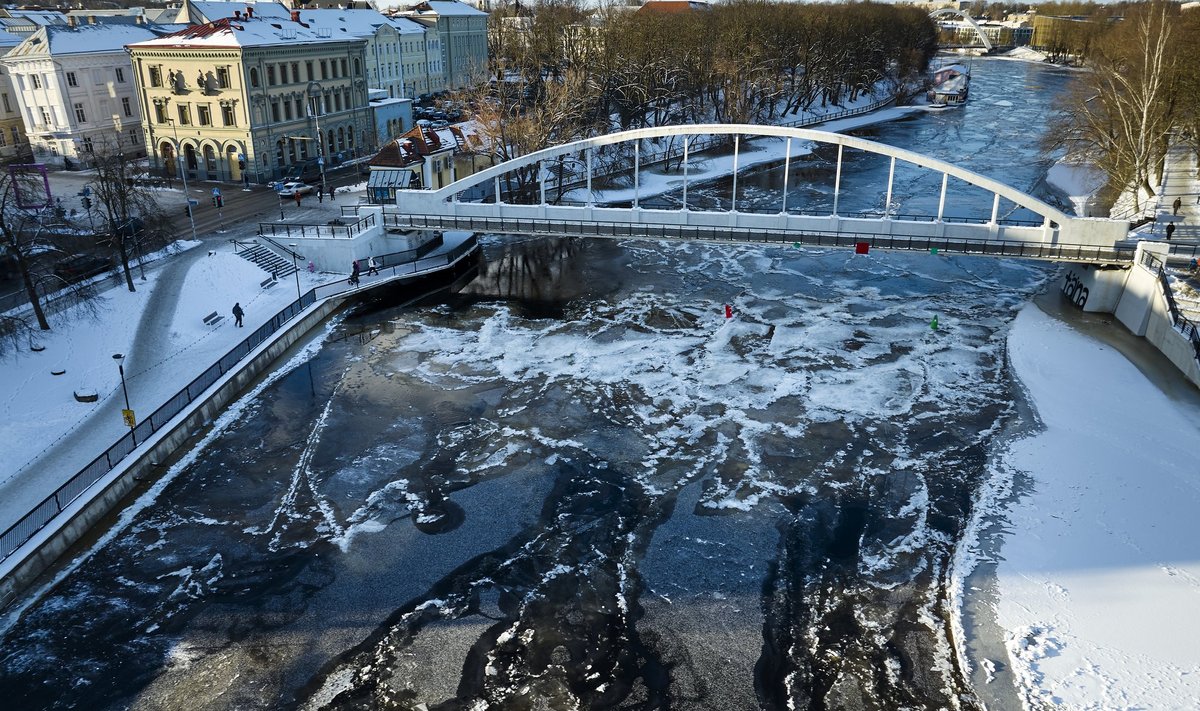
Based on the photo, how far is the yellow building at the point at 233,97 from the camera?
179ft

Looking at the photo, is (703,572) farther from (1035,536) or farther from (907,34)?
(907,34)

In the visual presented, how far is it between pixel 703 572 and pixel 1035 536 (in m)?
8.40

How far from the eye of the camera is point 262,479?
79.3 ft

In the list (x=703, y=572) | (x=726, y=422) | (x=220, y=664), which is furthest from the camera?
(x=726, y=422)

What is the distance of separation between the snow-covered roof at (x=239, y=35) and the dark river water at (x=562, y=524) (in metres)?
27.7

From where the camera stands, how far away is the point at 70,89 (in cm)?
6062

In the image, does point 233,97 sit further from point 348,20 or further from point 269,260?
point 348,20

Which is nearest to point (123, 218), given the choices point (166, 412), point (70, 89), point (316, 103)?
point (166, 412)

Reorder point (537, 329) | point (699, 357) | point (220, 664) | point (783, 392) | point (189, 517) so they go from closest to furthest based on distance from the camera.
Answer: point (220, 664)
point (189, 517)
point (783, 392)
point (699, 357)
point (537, 329)

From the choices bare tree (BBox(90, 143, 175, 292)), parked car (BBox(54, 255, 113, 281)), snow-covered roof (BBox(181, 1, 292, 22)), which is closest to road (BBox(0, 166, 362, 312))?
bare tree (BBox(90, 143, 175, 292))

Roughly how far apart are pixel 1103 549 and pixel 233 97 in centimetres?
5383

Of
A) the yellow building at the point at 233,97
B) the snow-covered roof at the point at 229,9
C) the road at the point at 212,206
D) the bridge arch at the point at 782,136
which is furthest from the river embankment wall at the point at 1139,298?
the snow-covered roof at the point at 229,9

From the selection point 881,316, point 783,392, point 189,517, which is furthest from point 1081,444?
point 189,517

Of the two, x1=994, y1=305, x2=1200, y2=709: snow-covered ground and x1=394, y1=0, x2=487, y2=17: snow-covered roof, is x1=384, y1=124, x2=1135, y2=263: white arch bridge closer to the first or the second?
x1=994, y1=305, x2=1200, y2=709: snow-covered ground
